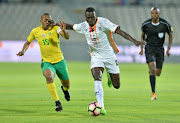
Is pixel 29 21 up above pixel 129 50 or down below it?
above

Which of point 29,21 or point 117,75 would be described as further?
point 29,21

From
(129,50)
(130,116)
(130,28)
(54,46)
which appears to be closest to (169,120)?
(130,116)

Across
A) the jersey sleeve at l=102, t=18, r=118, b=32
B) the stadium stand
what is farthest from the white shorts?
the stadium stand

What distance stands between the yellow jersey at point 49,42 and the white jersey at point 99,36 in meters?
0.65

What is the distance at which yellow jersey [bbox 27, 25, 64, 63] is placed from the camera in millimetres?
11195

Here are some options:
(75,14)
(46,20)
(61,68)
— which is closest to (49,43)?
(46,20)

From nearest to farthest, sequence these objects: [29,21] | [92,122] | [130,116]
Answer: [92,122] < [130,116] < [29,21]

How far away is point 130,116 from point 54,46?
2.71 meters

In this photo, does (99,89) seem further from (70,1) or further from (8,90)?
(70,1)

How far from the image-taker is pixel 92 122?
347 inches

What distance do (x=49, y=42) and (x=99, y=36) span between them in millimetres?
1315

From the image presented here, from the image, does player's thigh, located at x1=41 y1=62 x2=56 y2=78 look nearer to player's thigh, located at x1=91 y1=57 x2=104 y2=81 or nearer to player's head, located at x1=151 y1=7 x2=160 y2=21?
player's thigh, located at x1=91 y1=57 x2=104 y2=81

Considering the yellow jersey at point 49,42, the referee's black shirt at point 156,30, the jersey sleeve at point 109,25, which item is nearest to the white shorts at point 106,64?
the jersey sleeve at point 109,25

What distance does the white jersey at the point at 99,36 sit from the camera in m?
10.5
